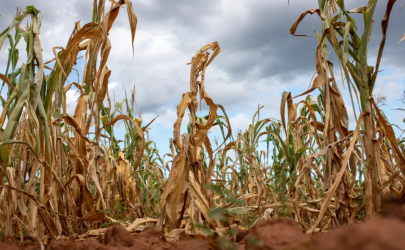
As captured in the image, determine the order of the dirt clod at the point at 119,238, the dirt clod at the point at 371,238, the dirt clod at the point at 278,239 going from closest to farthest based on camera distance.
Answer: the dirt clod at the point at 371,238 < the dirt clod at the point at 278,239 < the dirt clod at the point at 119,238

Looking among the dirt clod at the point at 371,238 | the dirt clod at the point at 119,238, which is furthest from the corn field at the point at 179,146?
the dirt clod at the point at 371,238

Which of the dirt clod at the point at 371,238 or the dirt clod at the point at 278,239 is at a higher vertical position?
the dirt clod at the point at 371,238

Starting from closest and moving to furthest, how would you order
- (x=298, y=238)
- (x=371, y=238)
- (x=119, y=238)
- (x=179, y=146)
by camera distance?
1. (x=371, y=238)
2. (x=298, y=238)
3. (x=119, y=238)
4. (x=179, y=146)

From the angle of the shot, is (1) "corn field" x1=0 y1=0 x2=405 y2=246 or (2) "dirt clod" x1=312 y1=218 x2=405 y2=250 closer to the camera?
(2) "dirt clod" x1=312 y1=218 x2=405 y2=250

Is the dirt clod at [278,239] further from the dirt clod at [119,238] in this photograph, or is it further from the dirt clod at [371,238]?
the dirt clod at [119,238]

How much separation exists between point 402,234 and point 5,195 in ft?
4.93

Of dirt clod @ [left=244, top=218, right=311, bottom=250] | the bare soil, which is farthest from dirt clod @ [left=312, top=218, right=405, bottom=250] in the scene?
dirt clod @ [left=244, top=218, right=311, bottom=250]

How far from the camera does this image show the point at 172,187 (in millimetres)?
1312

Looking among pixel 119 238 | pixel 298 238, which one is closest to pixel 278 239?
pixel 298 238

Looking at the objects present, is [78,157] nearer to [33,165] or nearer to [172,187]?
[33,165]

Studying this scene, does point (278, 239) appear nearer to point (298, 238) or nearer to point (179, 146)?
point (298, 238)

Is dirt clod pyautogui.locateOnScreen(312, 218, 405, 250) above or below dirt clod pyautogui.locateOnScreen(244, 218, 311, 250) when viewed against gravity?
above

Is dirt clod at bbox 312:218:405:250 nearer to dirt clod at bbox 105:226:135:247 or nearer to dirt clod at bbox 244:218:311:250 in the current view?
dirt clod at bbox 244:218:311:250

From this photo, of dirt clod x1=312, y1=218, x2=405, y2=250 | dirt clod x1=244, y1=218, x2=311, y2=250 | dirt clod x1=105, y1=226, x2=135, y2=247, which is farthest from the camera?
dirt clod x1=105, y1=226, x2=135, y2=247
